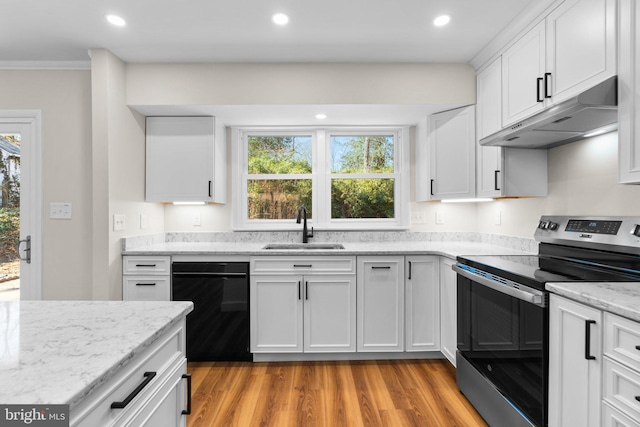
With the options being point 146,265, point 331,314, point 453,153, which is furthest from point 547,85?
point 146,265

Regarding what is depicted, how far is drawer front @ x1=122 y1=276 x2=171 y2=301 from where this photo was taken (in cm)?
270

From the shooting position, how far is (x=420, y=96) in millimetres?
2795

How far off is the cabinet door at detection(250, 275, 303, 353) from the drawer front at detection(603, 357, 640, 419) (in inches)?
74.9

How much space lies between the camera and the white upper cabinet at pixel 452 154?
279 centimetres

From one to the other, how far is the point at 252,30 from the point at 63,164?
1950 millimetres

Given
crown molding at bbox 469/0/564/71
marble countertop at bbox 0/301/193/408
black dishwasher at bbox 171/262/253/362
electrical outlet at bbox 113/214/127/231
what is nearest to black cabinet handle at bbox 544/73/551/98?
crown molding at bbox 469/0/564/71

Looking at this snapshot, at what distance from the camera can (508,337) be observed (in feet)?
5.72

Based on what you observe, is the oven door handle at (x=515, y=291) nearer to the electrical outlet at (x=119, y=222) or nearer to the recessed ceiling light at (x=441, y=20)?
the recessed ceiling light at (x=441, y=20)

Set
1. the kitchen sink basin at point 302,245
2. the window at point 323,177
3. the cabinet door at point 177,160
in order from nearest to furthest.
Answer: the cabinet door at point 177,160 < the kitchen sink basin at point 302,245 < the window at point 323,177

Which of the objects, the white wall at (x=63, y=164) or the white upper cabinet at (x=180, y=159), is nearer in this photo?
the white wall at (x=63, y=164)

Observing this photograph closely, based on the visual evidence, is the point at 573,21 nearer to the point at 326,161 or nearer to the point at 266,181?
the point at 326,161

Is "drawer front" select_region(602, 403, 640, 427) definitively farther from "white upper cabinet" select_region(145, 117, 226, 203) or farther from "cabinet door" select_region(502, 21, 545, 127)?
"white upper cabinet" select_region(145, 117, 226, 203)

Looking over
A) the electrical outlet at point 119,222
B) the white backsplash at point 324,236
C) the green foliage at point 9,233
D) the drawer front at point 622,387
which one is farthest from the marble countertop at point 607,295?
the green foliage at point 9,233

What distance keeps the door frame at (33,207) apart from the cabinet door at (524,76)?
144 inches
